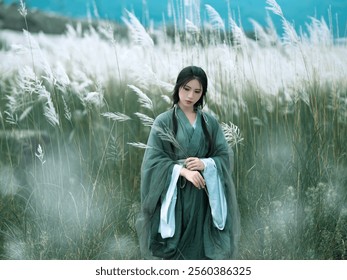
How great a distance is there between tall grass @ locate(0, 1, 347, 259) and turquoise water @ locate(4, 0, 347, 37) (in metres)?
0.08

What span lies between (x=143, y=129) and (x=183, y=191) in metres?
0.87

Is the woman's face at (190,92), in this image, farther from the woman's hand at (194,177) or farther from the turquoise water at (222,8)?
the turquoise water at (222,8)

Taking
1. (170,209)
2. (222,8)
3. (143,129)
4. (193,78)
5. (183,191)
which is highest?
(222,8)

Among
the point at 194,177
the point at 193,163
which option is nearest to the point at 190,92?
the point at 193,163

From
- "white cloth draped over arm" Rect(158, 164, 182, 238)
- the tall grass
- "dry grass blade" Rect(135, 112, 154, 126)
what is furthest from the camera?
the tall grass

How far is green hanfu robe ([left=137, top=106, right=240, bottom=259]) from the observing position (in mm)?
4223

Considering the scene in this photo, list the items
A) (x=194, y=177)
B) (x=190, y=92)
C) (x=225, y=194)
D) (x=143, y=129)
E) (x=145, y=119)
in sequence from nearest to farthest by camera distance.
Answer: (x=194, y=177) → (x=190, y=92) → (x=225, y=194) → (x=145, y=119) → (x=143, y=129)

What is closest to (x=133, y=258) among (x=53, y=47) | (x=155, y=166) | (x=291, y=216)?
(x=155, y=166)

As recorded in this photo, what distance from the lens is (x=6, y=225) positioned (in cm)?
489

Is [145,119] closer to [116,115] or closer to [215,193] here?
[116,115]

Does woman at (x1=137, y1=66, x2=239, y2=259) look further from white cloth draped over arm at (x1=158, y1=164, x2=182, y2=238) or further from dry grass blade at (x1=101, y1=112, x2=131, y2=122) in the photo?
dry grass blade at (x1=101, y1=112, x2=131, y2=122)

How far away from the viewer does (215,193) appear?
4.27m

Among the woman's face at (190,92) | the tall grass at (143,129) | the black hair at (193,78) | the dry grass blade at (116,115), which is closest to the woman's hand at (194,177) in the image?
the black hair at (193,78)

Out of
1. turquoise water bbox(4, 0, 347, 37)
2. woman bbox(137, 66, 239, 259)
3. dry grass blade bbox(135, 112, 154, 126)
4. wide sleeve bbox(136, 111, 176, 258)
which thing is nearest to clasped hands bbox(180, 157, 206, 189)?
woman bbox(137, 66, 239, 259)
